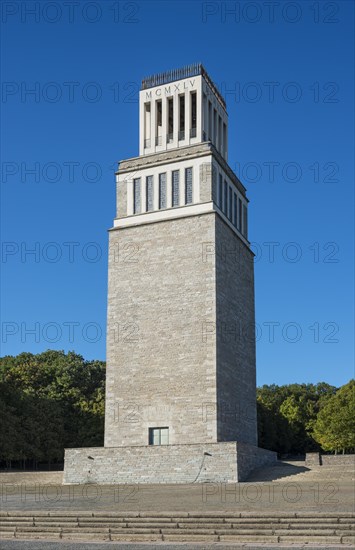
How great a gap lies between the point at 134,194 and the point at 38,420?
1992cm

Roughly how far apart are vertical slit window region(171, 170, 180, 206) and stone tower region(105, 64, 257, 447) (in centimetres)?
5

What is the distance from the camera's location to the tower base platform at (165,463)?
27.5 meters

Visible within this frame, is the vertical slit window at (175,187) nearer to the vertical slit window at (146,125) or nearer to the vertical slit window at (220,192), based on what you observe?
the vertical slit window at (220,192)

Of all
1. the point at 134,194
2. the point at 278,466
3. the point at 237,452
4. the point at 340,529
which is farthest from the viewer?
the point at 134,194

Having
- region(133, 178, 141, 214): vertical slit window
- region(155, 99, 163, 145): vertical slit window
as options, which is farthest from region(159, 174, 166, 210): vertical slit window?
region(155, 99, 163, 145): vertical slit window

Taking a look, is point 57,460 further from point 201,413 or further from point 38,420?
point 201,413

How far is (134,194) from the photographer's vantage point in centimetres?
3659

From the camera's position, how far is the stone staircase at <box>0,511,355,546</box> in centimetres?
1453

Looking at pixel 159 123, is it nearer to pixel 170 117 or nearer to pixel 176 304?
pixel 170 117

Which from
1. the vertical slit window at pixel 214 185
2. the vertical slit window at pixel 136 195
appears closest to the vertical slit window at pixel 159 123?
the vertical slit window at pixel 136 195

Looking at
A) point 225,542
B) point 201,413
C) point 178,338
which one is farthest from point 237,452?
point 225,542

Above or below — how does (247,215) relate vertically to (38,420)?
above

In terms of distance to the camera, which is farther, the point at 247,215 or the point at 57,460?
the point at 57,460

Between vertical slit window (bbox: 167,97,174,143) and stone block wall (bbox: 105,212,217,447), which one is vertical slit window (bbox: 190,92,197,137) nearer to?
vertical slit window (bbox: 167,97,174,143)
